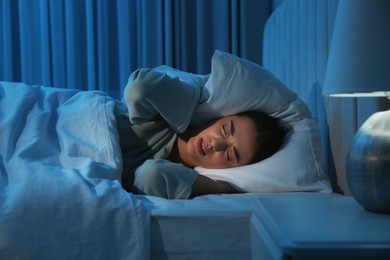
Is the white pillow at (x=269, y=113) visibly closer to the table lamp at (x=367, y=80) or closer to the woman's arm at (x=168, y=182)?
the woman's arm at (x=168, y=182)

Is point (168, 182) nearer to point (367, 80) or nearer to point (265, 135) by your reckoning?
point (265, 135)

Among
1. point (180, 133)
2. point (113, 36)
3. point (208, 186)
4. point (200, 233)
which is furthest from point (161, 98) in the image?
point (113, 36)

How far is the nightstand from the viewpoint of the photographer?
26.5 inches

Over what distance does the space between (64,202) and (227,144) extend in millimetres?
628

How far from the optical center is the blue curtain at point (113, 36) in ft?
10.4

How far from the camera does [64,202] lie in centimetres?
117

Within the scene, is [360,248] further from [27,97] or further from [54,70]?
[54,70]

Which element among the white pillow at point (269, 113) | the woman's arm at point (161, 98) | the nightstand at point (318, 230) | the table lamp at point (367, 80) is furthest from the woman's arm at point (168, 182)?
the table lamp at point (367, 80)

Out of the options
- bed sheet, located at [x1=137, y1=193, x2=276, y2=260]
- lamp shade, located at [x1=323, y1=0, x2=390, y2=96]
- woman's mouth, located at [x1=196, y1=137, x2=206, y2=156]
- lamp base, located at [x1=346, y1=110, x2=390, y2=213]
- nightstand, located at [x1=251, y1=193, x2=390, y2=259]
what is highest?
lamp shade, located at [x1=323, y1=0, x2=390, y2=96]

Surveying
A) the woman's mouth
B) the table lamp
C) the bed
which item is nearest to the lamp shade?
the table lamp

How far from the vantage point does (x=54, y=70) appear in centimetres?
318

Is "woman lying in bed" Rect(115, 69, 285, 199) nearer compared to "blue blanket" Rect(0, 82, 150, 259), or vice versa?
"blue blanket" Rect(0, 82, 150, 259)

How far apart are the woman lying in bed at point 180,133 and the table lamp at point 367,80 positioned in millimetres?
706

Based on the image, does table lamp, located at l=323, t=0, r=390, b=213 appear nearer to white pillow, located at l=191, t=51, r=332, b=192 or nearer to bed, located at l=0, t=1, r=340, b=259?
bed, located at l=0, t=1, r=340, b=259
